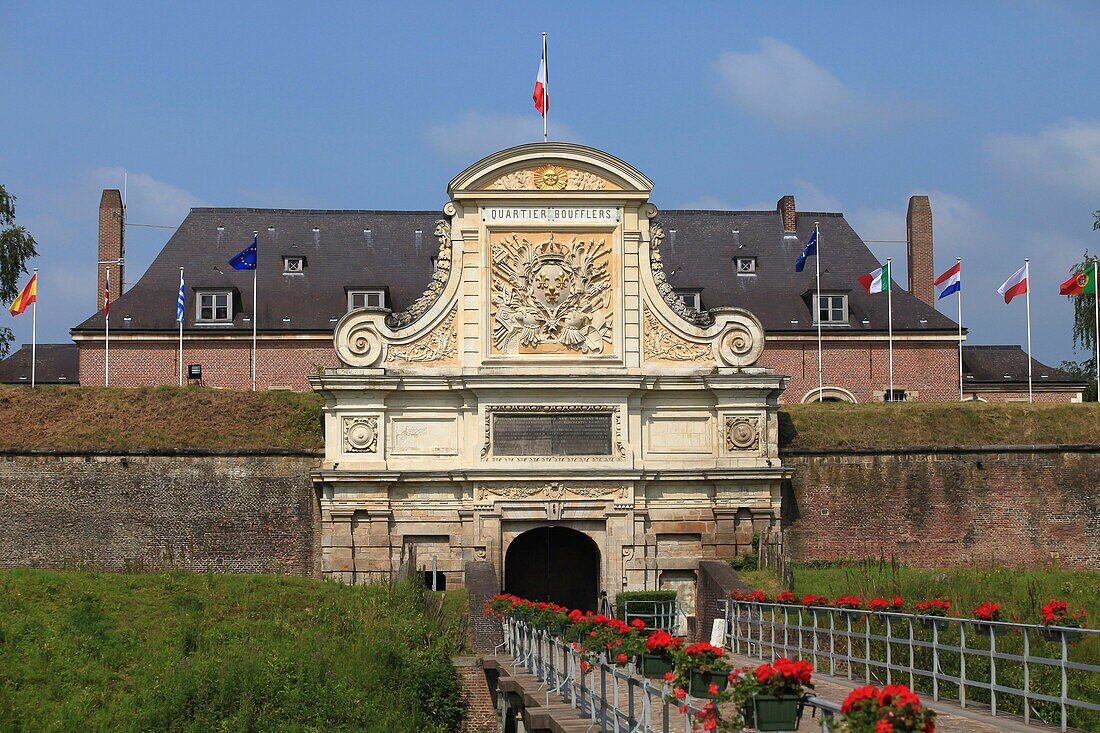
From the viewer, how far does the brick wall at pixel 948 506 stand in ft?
111

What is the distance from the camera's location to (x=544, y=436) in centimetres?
3244

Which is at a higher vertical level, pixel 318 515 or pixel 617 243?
pixel 617 243

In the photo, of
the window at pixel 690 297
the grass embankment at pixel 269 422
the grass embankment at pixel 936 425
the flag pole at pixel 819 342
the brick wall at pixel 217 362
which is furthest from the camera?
the window at pixel 690 297

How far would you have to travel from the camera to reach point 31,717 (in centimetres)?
2284

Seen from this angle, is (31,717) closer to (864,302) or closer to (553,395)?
(553,395)

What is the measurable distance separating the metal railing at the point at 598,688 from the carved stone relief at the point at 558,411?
6541 mm

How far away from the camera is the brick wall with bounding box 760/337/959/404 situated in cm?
4491

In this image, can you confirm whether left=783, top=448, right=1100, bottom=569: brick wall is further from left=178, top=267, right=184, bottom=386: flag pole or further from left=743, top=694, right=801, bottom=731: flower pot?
left=743, top=694, right=801, bottom=731: flower pot

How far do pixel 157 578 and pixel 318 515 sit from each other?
4659 millimetres

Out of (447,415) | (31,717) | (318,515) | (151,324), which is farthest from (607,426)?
(151,324)

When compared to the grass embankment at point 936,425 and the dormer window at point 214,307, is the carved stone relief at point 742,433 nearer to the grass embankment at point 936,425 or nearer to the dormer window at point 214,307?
the grass embankment at point 936,425

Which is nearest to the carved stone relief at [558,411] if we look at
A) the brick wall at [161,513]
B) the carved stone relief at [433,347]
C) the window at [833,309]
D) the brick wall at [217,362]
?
the carved stone relief at [433,347]

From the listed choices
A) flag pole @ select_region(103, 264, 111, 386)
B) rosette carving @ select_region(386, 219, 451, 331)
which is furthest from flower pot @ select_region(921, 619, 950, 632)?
flag pole @ select_region(103, 264, 111, 386)

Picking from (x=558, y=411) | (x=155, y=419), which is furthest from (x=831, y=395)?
(x=155, y=419)
